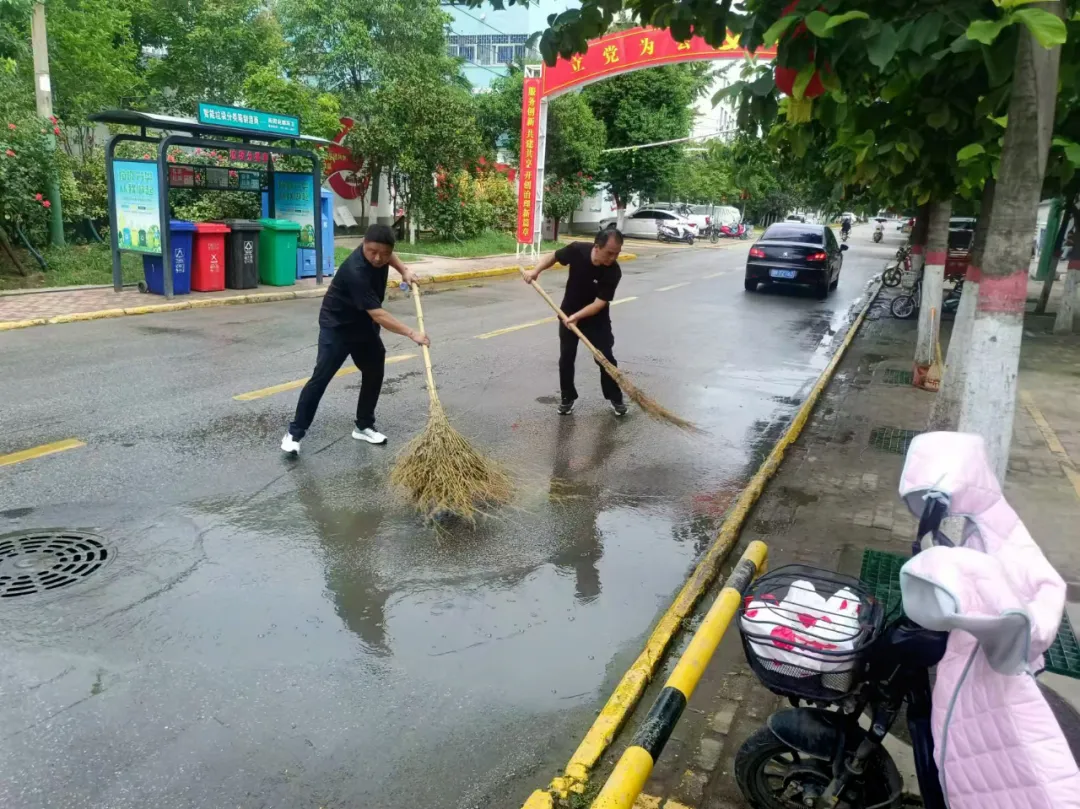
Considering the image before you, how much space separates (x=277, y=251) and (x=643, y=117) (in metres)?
20.5

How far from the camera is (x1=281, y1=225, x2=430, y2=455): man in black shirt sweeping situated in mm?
5703

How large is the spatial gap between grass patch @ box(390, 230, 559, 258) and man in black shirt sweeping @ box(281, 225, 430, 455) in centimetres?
1620

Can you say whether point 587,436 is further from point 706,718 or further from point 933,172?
point 706,718

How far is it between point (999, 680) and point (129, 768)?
2.63 meters

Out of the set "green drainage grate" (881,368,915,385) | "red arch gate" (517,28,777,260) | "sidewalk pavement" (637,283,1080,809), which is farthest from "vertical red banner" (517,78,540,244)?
"green drainage grate" (881,368,915,385)

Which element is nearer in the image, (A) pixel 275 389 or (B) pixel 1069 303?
(A) pixel 275 389

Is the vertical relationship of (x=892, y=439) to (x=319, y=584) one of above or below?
above

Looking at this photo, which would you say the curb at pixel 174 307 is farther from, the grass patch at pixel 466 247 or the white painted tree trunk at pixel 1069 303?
the white painted tree trunk at pixel 1069 303

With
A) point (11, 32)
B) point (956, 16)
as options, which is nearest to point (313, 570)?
point (956, 16)

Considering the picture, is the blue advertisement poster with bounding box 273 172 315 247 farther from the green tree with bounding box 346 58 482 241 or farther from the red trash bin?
the green tree with bounding box 346 58 482 241

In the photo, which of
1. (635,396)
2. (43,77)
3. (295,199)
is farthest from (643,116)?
(635,396)

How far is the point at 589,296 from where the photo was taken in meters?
7.10

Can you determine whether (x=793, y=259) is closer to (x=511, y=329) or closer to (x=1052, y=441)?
(x=511, y=329)

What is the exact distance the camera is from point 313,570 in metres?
4.23
